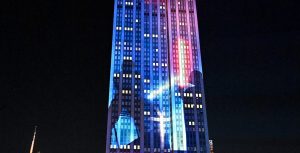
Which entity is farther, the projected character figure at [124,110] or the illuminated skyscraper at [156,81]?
the illuminated skyscraper at [156,81]

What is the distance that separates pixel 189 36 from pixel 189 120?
41.6 m

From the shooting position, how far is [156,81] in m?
133

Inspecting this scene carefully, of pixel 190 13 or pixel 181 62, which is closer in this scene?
pixel 181 62

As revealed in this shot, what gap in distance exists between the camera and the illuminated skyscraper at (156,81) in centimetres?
12112

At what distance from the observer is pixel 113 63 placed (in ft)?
432

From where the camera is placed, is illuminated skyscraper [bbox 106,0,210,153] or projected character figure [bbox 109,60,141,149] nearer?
projected character figure [bbox 109,60,141,149]

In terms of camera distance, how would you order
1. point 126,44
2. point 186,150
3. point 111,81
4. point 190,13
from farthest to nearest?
point 190,13, point 126,44, point 111,81, point 186,150

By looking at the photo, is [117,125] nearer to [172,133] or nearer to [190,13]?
[172,133]

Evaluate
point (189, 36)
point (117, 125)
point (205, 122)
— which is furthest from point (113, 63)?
point (205, 122)

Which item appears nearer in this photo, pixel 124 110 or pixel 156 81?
pixel 124 110

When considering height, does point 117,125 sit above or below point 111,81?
below

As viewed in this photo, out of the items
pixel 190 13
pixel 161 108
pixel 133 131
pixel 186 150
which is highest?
pixel 190 13

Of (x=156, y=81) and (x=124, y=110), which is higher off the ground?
(x=156, y=81)

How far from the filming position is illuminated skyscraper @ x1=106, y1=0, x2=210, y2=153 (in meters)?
121
